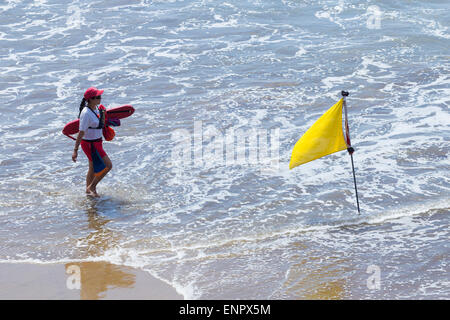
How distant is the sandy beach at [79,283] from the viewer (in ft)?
20.7

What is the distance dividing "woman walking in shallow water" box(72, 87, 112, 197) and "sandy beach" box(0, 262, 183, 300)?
78.9 inches

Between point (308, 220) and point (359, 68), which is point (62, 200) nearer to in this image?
point (308, 220)

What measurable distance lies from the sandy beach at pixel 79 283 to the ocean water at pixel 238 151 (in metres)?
0.20

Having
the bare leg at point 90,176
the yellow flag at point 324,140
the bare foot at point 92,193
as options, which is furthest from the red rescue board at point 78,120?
the yellow flag at point 324,140

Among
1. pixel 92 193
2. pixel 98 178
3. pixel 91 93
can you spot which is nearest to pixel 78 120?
pixel 91 93

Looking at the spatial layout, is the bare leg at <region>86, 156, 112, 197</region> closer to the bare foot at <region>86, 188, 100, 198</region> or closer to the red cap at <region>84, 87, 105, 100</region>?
the bare foot at <region>86, 188, 100, 198</region>

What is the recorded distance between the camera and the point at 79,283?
259 inches

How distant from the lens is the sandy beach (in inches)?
248

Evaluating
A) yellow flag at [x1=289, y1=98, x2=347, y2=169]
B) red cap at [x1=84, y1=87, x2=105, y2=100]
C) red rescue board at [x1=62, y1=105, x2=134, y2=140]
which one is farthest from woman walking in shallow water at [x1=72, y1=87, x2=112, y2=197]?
yellow flag at [x1=289, y1=98, x2=347, y2=169]

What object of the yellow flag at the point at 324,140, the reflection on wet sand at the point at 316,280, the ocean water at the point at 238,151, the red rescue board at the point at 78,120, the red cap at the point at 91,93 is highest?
the red cap at the point at 91,93

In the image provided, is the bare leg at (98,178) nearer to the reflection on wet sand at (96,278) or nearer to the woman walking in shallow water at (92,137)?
the woman walking in shallow water at (92,137)

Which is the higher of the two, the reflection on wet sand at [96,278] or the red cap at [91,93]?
the red cap at [91,93]
